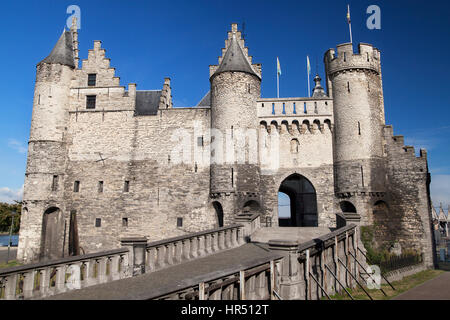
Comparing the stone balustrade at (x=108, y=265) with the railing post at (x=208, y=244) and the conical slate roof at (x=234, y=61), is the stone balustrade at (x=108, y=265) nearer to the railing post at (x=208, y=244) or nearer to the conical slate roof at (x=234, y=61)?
the railing post at (x=208, y=244)

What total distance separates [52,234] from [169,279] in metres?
15.7

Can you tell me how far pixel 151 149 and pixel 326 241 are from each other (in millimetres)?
13886

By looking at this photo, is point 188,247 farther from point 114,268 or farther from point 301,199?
point 301,199

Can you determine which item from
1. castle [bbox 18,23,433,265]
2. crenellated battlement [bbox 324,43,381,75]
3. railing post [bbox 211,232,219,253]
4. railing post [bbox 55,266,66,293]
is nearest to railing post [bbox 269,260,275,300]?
railing post [bbox 211,232,219,253]

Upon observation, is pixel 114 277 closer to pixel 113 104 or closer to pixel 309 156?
pixel 309 156

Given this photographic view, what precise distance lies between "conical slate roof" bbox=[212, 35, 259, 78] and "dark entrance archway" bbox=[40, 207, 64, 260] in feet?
42.8

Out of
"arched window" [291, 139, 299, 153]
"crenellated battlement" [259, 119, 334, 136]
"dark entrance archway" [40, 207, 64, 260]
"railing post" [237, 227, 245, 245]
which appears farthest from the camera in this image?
"arched window" [291, 139, 299, 153]

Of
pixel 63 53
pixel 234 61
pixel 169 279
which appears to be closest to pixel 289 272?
pixel 169 279

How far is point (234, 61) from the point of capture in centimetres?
2098

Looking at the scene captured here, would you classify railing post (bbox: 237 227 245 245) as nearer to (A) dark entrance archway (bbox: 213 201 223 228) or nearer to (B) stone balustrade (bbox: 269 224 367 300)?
(B) stone balustrade (bbox: 269 224 367 300)

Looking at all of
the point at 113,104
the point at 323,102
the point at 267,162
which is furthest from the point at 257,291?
the point at 113,104

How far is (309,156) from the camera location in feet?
67.0

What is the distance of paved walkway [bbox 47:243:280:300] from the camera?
5.51 m

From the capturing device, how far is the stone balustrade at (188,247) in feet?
31.5
